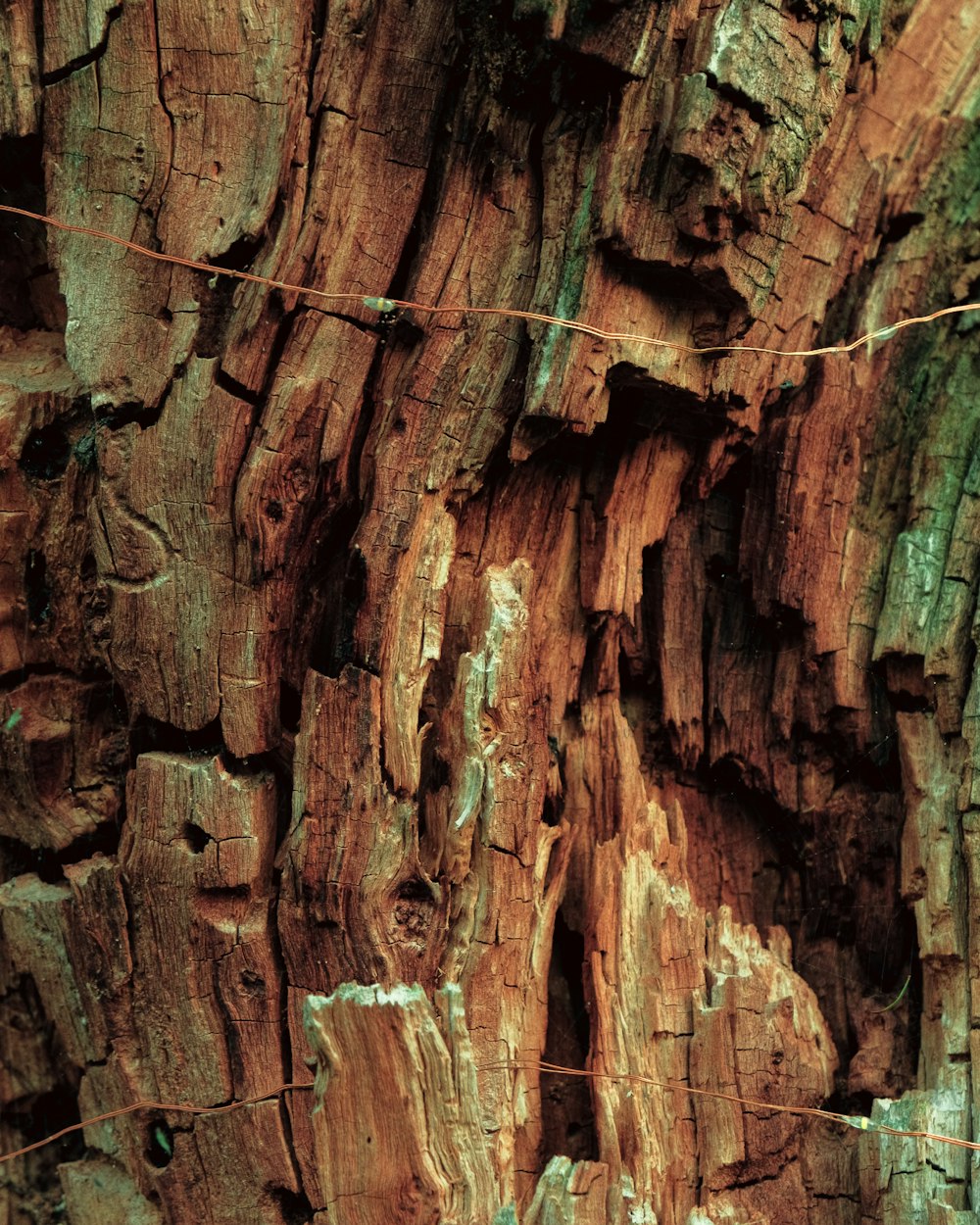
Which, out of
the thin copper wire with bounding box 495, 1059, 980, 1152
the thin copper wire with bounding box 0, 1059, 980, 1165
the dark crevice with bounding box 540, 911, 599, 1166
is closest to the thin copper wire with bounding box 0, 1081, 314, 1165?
the thin copper wire with bounding box 0, 1059, 980, 1165

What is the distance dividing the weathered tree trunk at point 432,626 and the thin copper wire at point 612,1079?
2 cm

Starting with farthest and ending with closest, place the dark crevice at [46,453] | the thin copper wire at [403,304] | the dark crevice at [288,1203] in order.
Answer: the dark crevice at [46,453] < the thin copper wire at [403,304] < the dark crevice at [288,1203]

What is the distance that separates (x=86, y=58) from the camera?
3033 millimetres

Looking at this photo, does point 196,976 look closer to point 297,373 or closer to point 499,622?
point 499,622

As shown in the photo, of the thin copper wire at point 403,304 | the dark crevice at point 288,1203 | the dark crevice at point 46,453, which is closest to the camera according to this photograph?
the dark crevice at point 288,1203

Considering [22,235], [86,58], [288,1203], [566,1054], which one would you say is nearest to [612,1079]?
[566,1054]

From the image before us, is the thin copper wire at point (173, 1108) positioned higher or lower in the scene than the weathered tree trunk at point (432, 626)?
lower

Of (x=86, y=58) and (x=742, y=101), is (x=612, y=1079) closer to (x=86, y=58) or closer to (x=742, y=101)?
(x=742, y=101)

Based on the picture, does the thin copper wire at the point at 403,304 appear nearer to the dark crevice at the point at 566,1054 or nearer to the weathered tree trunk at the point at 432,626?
the weathered tree trunk at the point at 432,626

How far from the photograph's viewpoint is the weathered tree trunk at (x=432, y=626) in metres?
2.87

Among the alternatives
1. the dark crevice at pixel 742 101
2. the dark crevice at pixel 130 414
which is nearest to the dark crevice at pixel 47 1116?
the dark crevice at pixel 130 414

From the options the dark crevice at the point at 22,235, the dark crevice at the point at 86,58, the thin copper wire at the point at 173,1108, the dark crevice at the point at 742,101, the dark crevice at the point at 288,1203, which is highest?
the dark crevice at the point at 86,58

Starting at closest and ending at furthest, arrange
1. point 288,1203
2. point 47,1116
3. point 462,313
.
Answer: point 288,1203 → point 462,313 → point 47,1116

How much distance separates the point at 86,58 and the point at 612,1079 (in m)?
2.93
